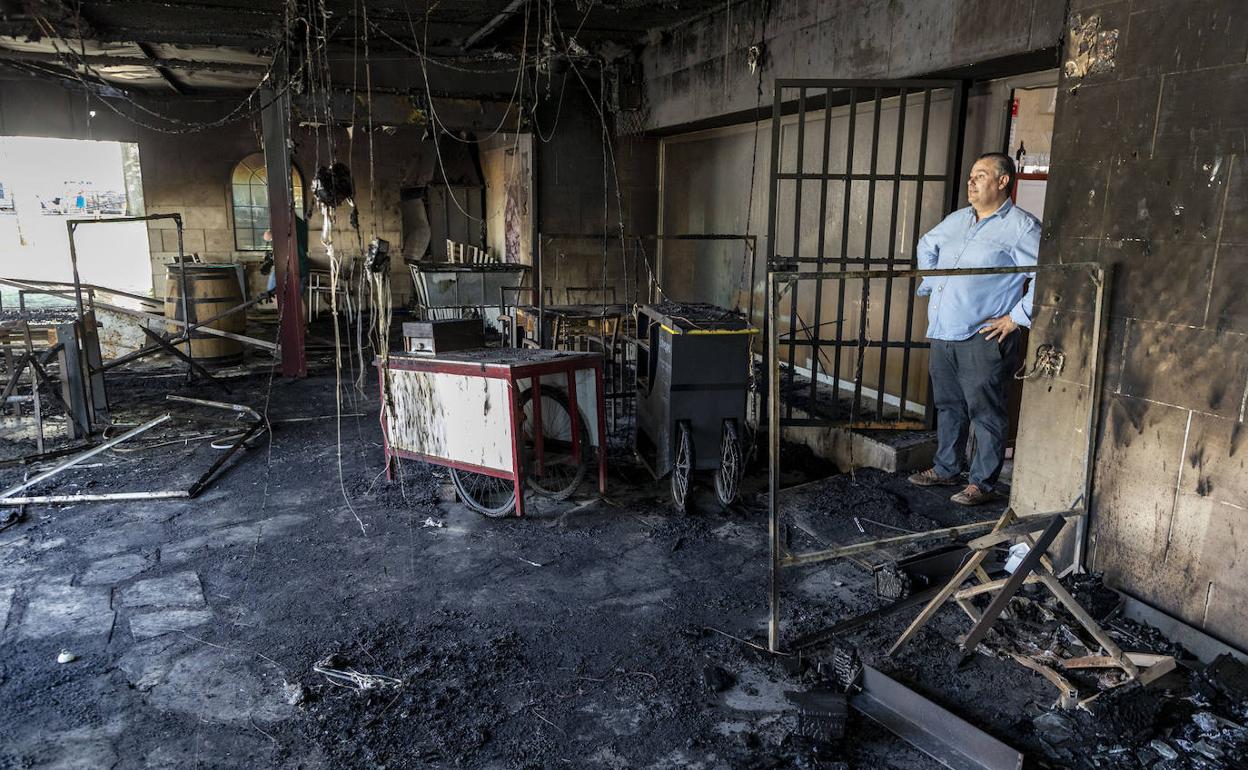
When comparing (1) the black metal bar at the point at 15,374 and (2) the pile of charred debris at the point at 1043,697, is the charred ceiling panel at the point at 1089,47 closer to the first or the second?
(2) the pile of charred debris at the point at 1043,697

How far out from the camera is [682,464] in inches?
205

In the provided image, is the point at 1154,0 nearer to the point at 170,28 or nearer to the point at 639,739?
the point at 639,739

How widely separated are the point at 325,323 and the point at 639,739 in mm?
12376

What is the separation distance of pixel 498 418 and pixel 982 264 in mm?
3066

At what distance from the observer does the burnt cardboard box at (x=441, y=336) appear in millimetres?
5168

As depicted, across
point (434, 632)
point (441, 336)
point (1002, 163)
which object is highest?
point (1002, 163)

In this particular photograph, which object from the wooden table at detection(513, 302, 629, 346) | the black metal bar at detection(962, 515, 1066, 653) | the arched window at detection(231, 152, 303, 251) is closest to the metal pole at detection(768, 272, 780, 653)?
the black metal bar at detection(962, 515, 1066, 653)

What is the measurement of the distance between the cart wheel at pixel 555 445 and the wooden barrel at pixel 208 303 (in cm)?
570

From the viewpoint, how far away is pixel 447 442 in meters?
5.13

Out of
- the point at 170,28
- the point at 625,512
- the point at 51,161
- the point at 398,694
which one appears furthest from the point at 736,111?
the point at 51,161

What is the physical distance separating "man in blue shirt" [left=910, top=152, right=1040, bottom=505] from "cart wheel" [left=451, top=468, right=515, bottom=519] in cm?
293

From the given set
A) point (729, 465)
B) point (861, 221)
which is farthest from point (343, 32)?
point (729, 465)

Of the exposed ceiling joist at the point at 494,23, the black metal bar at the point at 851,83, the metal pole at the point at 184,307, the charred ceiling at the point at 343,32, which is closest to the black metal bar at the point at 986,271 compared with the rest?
the black metal bar at the point at 851,83

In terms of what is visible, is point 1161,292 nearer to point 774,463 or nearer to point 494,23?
point 774,463
